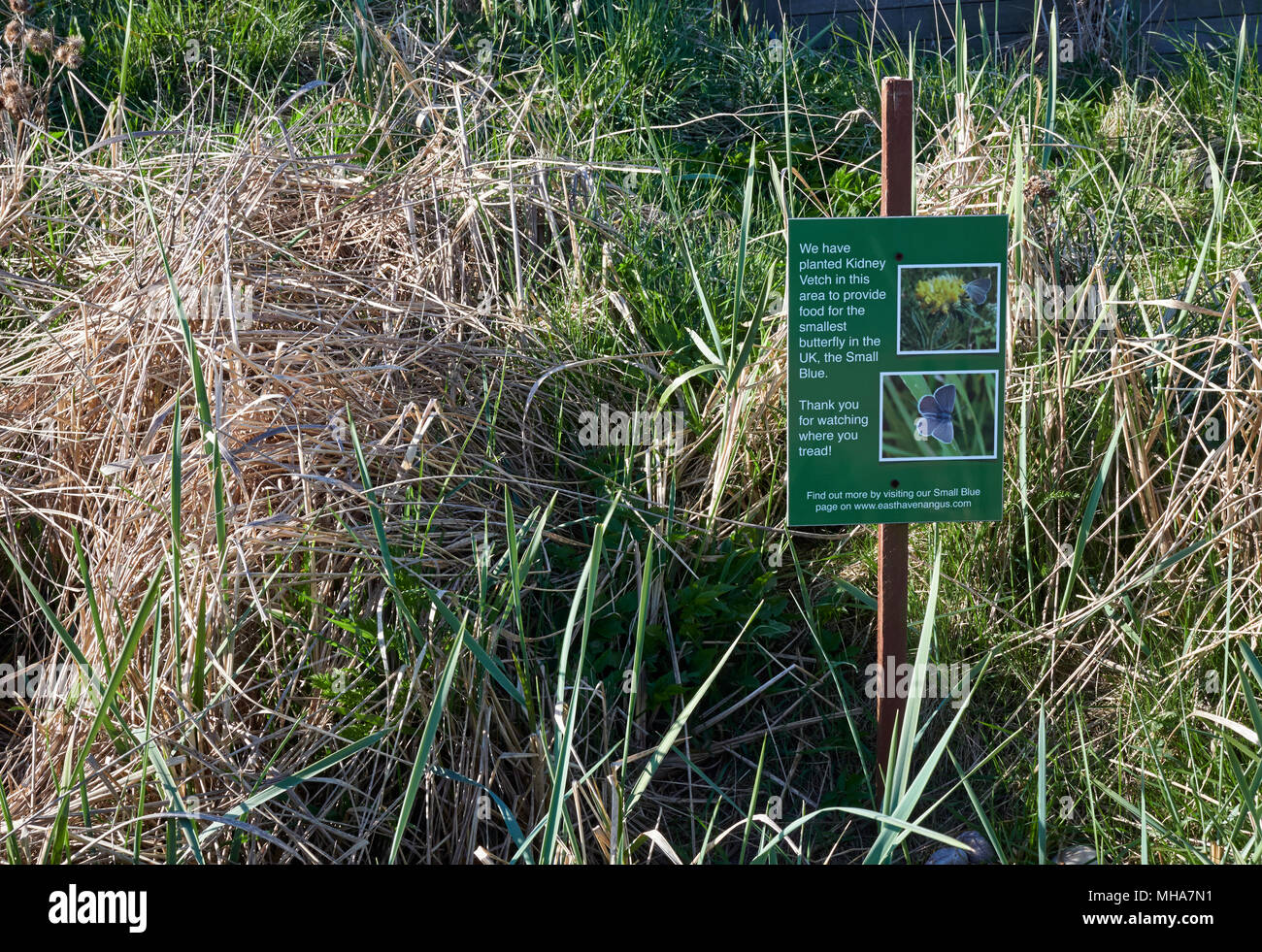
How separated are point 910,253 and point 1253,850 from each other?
128 centimetres

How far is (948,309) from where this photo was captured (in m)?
2.18

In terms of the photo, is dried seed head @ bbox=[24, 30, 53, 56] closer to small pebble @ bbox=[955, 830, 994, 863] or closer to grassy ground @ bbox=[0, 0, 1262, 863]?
grassy ground @ bbox=[0, 0, 1262, 863]

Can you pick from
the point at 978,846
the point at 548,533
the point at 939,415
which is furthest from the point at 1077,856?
the point at 548,533

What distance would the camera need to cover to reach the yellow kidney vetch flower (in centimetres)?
218

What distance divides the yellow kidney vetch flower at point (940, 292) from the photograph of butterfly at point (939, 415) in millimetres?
139

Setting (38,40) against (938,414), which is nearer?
(938,414)

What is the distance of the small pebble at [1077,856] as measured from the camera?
218 cm

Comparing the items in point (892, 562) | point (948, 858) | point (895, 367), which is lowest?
point (948, 858)

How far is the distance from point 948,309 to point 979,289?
0.08m

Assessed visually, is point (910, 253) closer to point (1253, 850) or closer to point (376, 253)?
point (1253, 850)

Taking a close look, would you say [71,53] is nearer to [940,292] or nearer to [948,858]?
[940,292]

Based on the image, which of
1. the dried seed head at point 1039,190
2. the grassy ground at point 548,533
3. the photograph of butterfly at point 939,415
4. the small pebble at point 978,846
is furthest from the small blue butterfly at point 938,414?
the dried seed head at point 1039,190

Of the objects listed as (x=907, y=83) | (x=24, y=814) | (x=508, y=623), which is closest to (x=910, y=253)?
(x=907, y=83)

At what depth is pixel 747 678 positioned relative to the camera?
254 cm
